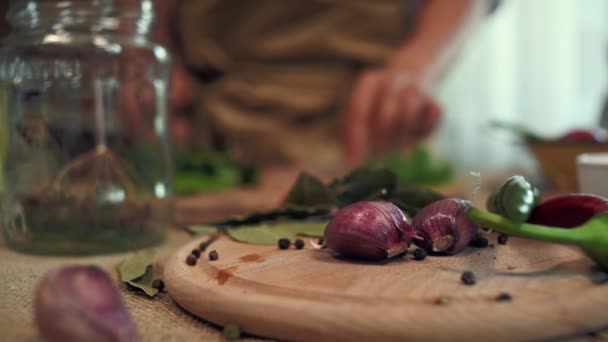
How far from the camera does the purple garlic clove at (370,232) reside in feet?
1.93

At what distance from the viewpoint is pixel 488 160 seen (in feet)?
7.93

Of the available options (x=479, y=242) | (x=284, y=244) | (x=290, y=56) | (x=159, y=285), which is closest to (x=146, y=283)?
(x=159, y=285)

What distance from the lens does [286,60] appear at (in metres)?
1.75

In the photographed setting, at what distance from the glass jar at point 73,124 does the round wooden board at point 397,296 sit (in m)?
0.32

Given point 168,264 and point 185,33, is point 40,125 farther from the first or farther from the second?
point 185,33

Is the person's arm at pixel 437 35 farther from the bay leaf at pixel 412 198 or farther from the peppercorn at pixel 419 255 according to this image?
the peppercorn at pixel 419 255

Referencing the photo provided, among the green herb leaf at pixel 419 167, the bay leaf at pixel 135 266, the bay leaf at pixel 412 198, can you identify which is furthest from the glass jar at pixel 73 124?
the green herb leaf at pixel 419 167

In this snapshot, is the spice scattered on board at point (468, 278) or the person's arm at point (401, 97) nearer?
the spice scattered on board at point (468, 278)

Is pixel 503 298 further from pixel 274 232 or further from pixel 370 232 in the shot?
pixel 274 232

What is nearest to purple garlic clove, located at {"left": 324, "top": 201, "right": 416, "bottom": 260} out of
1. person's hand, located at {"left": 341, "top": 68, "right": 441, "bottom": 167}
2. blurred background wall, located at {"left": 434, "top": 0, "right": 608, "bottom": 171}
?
person's hand, located at {"left": 341, "top": 68, "right": 441, "bottom": 167}

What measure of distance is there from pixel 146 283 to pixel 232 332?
207 millimetres

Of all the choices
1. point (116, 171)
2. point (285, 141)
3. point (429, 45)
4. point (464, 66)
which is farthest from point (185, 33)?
point (464, 66)

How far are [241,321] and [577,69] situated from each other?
205cm

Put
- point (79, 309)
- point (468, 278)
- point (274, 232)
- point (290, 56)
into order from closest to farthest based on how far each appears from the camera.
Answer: point (79, 309) → point (468, 278) → point (274, 232) → point (290, 56)
